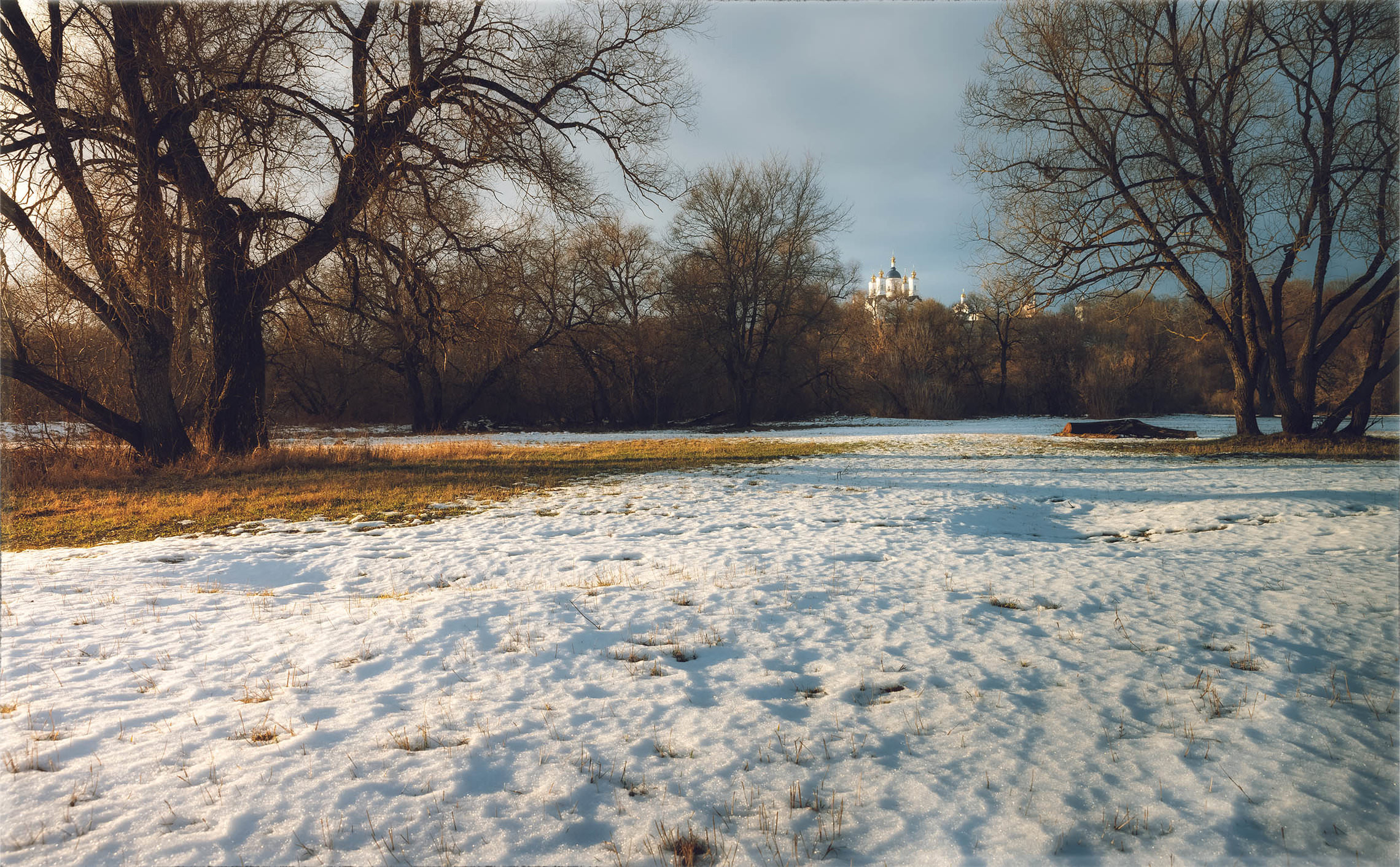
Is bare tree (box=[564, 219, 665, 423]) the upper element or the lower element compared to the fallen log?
upper

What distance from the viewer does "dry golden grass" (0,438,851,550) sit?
8797 mm

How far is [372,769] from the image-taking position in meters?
3.04

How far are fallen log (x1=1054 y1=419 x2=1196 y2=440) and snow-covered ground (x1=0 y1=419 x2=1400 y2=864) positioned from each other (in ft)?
50.2

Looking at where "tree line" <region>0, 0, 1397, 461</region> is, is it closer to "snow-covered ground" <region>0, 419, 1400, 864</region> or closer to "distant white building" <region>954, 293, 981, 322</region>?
"snow-covered ground" <region>0, 419, 1400, 864</region>

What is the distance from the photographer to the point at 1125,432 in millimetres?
21812

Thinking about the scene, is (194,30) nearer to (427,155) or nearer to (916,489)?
(427,155)

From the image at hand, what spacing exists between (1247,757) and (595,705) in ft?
10.8

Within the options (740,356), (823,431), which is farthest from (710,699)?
(740,356)

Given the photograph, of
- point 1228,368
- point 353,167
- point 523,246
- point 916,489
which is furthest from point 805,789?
point 1228,368

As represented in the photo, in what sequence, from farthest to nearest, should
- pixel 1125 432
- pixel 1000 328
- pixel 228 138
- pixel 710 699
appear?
pixel 1000 328 < pixel 1125 432 < pixel 228 138 < pixel 710 699

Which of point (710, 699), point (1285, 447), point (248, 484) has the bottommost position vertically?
point (710, 699)

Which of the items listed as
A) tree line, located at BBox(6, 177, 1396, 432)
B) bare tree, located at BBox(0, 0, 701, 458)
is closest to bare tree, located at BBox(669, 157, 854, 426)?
tree line, located at BBox(6, 177, 1396, 432)

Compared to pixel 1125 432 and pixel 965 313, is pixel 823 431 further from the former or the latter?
pixel 965 313

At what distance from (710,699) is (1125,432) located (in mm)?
22862
